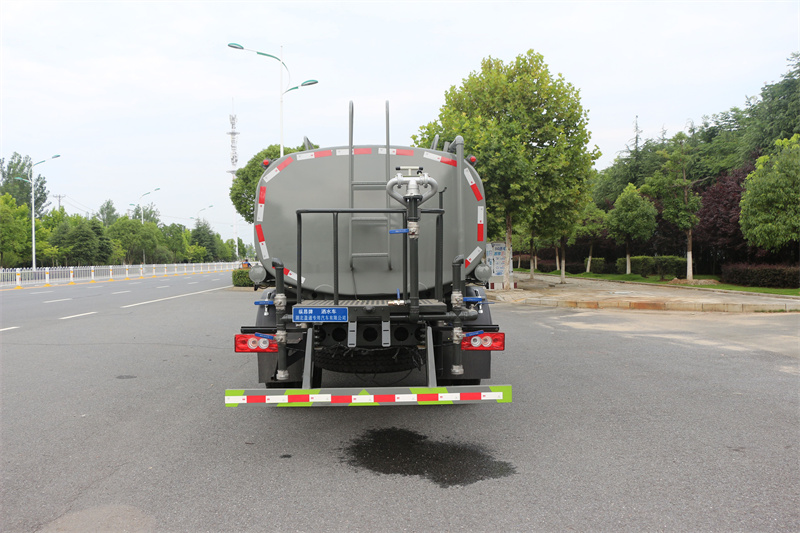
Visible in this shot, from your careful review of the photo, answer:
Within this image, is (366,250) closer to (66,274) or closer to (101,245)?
(66,274)

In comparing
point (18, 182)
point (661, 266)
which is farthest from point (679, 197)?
point (18, 182)

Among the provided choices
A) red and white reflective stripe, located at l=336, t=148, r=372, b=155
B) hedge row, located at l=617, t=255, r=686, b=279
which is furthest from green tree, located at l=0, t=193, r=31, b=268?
red and white reflective stripe, located at l=336, t=148, r=372, b=155

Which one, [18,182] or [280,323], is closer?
[280,323]

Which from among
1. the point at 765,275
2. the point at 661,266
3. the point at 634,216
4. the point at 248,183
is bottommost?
the point at 765,275

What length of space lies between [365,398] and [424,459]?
72 cm

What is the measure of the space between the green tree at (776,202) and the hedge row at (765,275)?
3.22ft

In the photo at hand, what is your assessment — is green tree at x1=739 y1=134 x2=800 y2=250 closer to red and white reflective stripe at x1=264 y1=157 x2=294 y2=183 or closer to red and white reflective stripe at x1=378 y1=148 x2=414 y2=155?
red and white reflective stripe at x1=378 y1=148 x2=414 y2=155

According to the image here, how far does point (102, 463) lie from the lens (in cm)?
393

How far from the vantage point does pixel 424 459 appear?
4.03 meters

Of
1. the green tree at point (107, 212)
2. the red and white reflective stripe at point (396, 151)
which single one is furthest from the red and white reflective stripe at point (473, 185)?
the green tree at point (107, 212)

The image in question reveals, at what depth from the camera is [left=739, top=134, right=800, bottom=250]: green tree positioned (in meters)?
19.9

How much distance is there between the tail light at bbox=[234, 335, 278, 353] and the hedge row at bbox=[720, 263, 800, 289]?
74.5 feet

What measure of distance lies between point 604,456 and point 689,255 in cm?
2577

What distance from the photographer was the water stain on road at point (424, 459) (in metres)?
3.73
